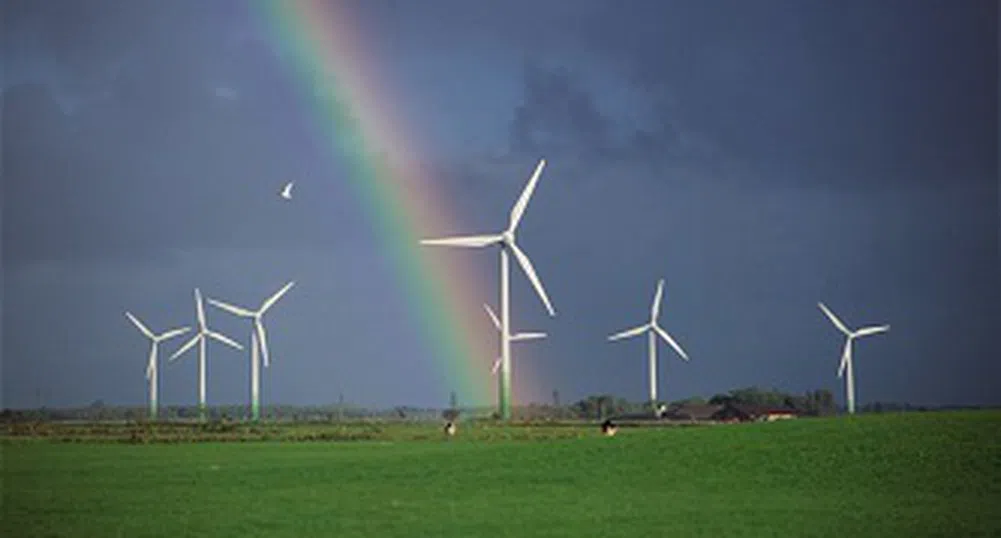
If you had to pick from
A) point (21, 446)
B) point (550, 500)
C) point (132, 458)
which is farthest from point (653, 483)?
point (21, 446)

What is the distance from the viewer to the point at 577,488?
36.1 meters

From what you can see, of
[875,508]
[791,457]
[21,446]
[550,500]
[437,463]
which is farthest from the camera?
[21,446]

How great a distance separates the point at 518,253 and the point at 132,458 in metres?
36.9

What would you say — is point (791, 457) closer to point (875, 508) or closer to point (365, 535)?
point (875, 508)

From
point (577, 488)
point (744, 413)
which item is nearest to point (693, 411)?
point (744, 413)

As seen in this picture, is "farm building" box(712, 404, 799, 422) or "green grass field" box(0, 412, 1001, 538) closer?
"green grass field" box(0, 412, 1001, 538)

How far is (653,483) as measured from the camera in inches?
1449

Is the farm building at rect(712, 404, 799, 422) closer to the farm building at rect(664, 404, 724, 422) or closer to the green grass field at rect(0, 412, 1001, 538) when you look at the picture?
the farm building at rect(664, 404, 724, 422)

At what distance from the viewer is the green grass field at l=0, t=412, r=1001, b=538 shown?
87.7ft

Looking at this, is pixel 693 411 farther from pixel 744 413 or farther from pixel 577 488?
pixel 577 488

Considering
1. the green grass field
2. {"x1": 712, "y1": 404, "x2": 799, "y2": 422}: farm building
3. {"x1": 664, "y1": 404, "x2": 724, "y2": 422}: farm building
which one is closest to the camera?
the green grass field

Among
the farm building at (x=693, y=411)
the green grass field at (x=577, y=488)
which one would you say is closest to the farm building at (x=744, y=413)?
the farm building at (x=693, y=411)

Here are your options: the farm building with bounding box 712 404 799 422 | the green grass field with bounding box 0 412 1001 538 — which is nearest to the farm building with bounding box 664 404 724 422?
the farm building with bounding box 712 404 799 422

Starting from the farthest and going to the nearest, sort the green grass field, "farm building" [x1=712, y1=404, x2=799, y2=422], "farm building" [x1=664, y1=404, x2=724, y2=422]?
"farm building" [x1=664, y1=404, x2=724, y2=422]
"farm building" [x1=712, y1=404, x2=799, y2=422]
the green grass field
